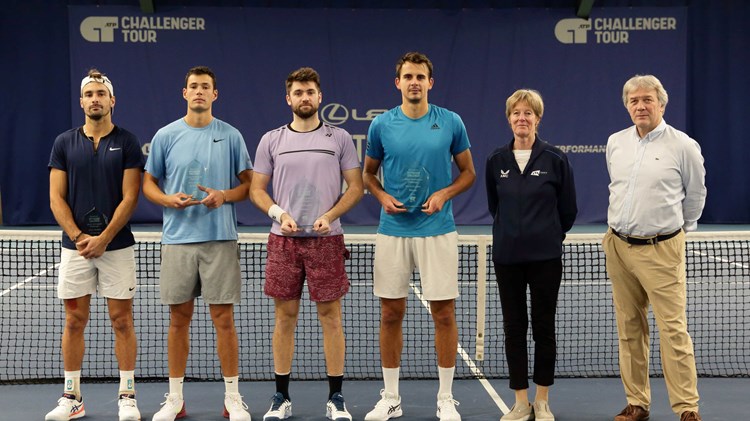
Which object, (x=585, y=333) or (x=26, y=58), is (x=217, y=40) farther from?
(x=585, y=333)

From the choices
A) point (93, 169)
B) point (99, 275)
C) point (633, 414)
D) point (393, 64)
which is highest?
point (393, 64)

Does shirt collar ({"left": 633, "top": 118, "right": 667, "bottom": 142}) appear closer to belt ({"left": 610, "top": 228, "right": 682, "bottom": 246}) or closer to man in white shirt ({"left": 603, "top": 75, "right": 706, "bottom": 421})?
man in white shirt ({"left": 603, "top": 75, "right": 706, "bottom": 421})

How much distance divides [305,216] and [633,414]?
80.1 inches

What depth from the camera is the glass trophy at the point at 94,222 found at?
176 inches

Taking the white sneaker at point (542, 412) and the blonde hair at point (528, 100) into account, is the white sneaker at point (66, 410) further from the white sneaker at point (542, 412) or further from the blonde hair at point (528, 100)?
the blonde hair at point (528, 100)

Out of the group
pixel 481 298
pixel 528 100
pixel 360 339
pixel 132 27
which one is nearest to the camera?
pixel 528 100

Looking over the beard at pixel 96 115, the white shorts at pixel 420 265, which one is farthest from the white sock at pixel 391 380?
the beard at pixel 96 115

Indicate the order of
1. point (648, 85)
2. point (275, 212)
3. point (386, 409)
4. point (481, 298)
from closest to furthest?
1. point (648, 85)
2. point (275, 212)
3. point (386, 409)
4. point (481, 298)

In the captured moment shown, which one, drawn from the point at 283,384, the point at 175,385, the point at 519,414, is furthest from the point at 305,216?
the point at 519,414

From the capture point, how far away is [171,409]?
4.41 m

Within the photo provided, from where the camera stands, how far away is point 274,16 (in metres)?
14.7

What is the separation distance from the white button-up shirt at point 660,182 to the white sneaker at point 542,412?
3.32 feet

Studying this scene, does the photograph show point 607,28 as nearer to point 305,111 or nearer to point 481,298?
point 481,298

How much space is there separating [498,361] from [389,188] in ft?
6.04
